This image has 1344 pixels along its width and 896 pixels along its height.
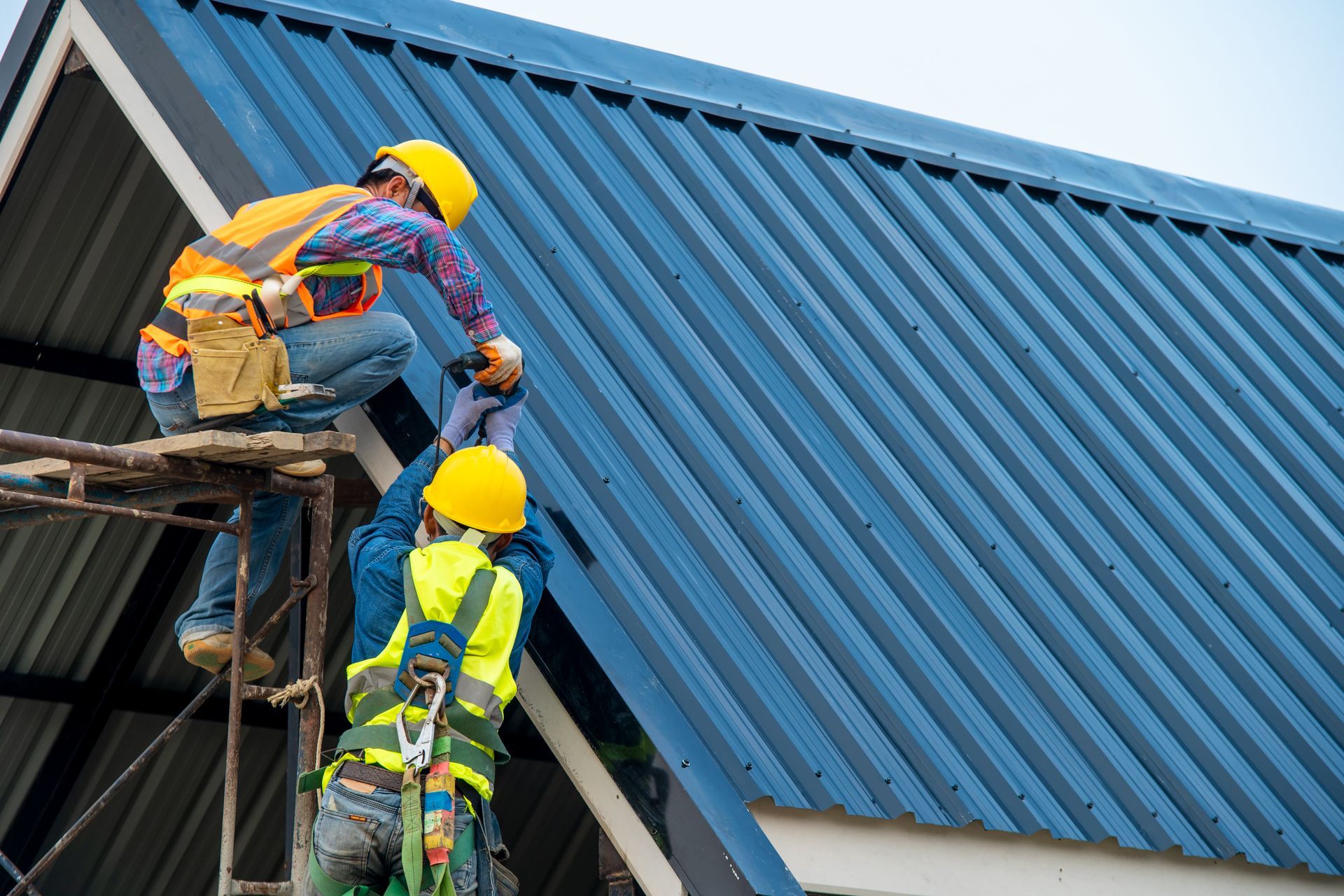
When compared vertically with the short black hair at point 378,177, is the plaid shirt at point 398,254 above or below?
below

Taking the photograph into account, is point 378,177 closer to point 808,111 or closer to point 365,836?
point 365,836

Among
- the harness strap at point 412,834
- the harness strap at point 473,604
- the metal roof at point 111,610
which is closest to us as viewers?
the harness strap at point 412,834

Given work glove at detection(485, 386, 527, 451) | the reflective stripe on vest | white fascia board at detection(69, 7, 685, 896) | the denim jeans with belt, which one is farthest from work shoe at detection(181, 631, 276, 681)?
work glove at detection(485, 386, 527, 451)

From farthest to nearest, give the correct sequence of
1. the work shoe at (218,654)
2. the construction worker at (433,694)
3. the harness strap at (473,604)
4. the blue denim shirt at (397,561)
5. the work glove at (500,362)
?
the work shoe at (218,654)
the work glove at (500,362)
the blue denim shirt at (397,561)
the harness strap at (473,604)
the construction worker at (433,694)

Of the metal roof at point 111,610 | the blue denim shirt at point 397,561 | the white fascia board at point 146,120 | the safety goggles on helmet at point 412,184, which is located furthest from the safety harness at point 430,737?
the metal roof at point 111,610

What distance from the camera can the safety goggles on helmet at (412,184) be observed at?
265 inches

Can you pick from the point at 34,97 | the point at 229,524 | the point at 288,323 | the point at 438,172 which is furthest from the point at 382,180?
the point at 34,97

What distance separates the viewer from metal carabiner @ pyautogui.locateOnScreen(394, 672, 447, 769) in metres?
5.30

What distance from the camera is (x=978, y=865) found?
690 cm

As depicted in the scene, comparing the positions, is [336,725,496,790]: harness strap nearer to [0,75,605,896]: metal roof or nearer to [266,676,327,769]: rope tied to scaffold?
[266,676,327,769]: rope tied to scaffold

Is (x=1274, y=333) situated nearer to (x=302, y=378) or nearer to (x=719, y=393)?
(x=719, y=393)

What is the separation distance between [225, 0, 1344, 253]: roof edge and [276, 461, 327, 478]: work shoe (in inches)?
140

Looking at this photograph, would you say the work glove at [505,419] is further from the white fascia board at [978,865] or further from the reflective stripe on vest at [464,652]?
the white fascia board at [978,865]

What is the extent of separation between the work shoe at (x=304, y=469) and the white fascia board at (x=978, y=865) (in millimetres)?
2476
